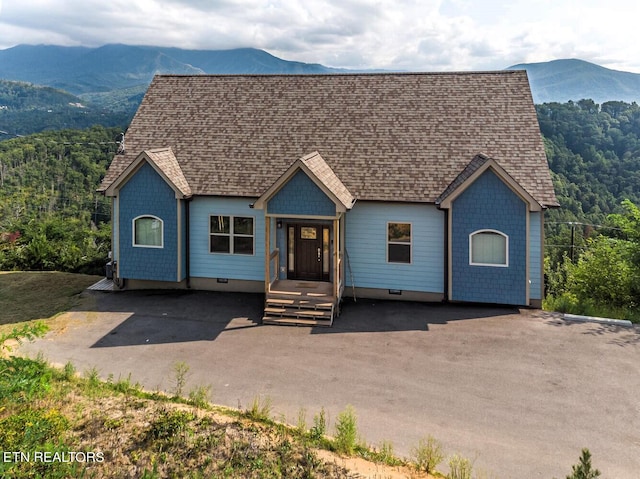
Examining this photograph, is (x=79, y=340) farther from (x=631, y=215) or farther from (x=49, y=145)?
(x=49, y=145)

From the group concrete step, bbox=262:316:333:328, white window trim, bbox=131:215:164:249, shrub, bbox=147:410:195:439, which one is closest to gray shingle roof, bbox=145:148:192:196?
white window trim, bbox=131:215:164:249

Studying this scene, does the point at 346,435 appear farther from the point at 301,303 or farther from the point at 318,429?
the point at 301,303

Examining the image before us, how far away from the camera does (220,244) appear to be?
708 inches

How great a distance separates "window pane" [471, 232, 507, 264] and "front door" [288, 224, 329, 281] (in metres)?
5.22

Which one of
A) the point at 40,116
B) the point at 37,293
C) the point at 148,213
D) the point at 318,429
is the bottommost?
the point at 318,429

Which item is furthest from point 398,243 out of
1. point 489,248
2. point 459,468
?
point 459,468

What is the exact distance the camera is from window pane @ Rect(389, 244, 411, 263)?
55.1ft

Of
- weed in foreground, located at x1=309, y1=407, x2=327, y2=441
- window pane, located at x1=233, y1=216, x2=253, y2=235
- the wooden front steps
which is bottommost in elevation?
weed in foreground, located at x1=309, y1=407, x2=327, y2=441

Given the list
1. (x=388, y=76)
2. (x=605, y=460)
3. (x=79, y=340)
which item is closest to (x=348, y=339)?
(x=605, y=460)

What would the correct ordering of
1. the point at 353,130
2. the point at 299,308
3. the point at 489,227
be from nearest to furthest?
1. the point at 299,308
2. the point at 489,227
3. the point at 353,130

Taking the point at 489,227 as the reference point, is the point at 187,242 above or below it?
below

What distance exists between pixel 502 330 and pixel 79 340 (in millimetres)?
12564

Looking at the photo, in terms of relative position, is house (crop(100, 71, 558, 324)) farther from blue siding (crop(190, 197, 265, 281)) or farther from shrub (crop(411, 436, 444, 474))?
shrub (crop(411, 436, 444, 474))

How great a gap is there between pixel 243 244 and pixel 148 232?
3624mm
